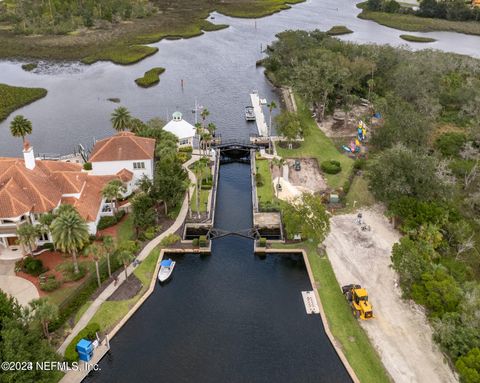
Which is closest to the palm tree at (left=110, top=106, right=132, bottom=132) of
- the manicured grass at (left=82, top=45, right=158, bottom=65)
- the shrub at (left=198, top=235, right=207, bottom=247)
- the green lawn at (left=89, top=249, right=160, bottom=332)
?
the shrub at (left=198, top=235, right=207, bottom=247)

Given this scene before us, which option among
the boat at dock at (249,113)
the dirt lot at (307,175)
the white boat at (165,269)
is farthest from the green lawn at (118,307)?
the boat at dock at (249,113)

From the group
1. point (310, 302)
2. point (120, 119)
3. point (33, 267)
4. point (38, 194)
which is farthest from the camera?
point (120, 119)

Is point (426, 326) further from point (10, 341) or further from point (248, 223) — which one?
point (10, 341)

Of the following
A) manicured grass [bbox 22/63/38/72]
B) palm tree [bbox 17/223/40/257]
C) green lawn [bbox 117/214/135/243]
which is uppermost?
palm tree [bbox 17/223/40/257]

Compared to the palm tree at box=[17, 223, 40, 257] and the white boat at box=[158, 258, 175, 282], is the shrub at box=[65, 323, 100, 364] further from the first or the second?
→ the palm tree at box=[17, 223, 40, 257]

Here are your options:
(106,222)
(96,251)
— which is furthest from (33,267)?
(106,222)

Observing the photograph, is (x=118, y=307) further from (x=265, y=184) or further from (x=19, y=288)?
(x=265, y=184)
